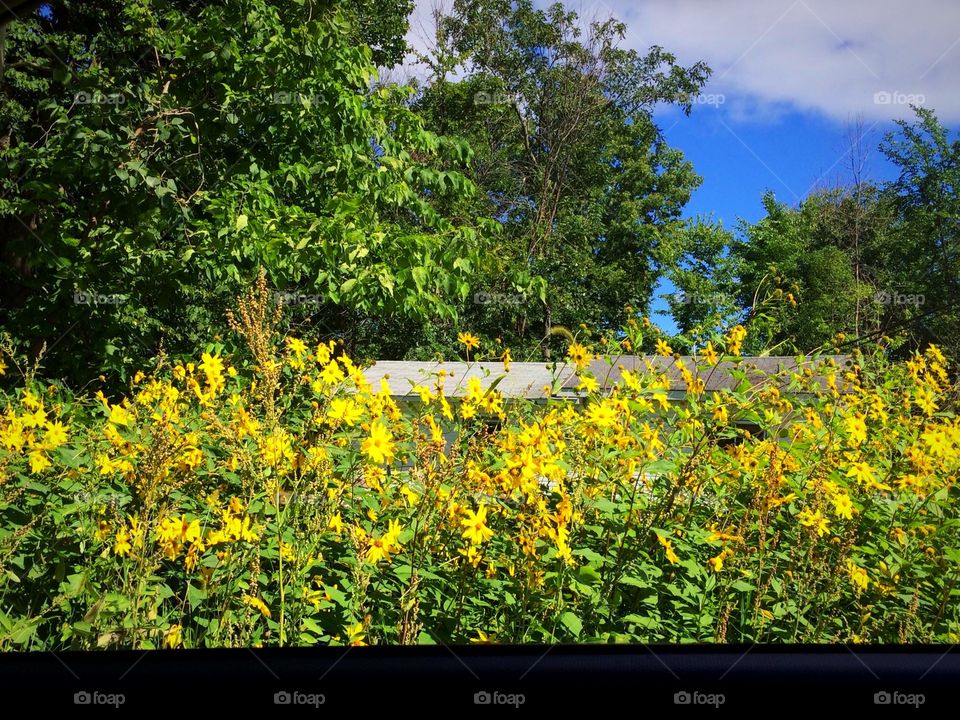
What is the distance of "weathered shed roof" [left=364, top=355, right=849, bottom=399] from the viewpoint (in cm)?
189

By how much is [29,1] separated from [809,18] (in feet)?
6.73

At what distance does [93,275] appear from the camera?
123 inches

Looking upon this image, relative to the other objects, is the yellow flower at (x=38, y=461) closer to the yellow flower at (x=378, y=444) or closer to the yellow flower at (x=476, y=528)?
the yellow flower at (x=378, y=444)

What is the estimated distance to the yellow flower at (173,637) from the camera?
A: 1535mm

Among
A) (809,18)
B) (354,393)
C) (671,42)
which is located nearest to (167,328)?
(354,393)

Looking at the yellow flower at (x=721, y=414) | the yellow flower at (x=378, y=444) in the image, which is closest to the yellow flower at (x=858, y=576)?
the yellow flower at (x=721, y=414)

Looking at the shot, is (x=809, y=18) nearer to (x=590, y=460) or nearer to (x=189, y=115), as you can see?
(x=590, y=460)

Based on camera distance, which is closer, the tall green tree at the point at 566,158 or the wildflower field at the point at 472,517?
the wildflower field at the point at 472,517

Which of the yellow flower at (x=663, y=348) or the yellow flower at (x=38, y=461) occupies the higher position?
the yellow flower at (x=663, y=348)

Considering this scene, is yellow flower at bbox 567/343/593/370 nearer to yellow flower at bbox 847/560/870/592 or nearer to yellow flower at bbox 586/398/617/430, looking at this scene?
yellow flower at bbox 586/398/617/430

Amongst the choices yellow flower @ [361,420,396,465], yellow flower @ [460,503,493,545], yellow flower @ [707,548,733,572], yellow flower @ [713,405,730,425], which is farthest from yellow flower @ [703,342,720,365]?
yellow flower @ [361,420,396,465]

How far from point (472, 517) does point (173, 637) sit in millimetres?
630

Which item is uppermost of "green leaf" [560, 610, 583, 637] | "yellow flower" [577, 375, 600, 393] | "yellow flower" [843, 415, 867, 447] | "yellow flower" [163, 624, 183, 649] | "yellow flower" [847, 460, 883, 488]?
"yellow flower" [577, 375, 600, 393]

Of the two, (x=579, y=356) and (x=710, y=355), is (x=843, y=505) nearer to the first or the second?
(x=710, y=355)
